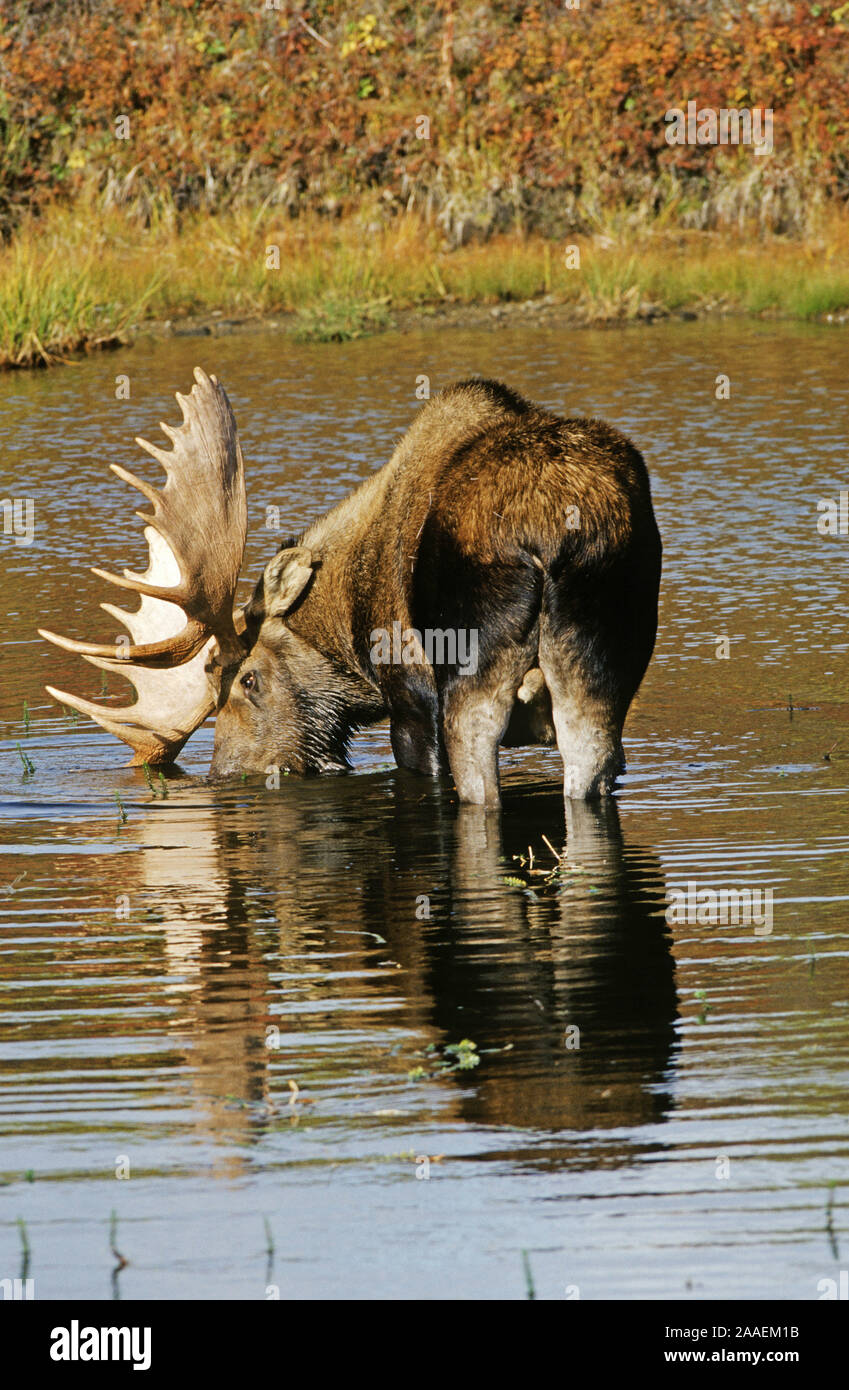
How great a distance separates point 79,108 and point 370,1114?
26364mm

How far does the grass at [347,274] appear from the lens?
20781 mm

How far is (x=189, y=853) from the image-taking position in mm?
7332

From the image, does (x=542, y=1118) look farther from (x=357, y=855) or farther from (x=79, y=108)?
(x=79, y=108)

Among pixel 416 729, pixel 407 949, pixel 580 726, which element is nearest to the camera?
pixel 407 949

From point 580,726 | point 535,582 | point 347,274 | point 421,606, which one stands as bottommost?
point 580,726

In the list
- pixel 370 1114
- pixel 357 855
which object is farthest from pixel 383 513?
pixel 370 1114

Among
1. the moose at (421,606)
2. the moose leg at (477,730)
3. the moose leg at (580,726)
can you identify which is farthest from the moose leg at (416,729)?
the moose leg at (580,726)

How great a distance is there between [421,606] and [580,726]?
0.72m

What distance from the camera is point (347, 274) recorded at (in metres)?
22.4
